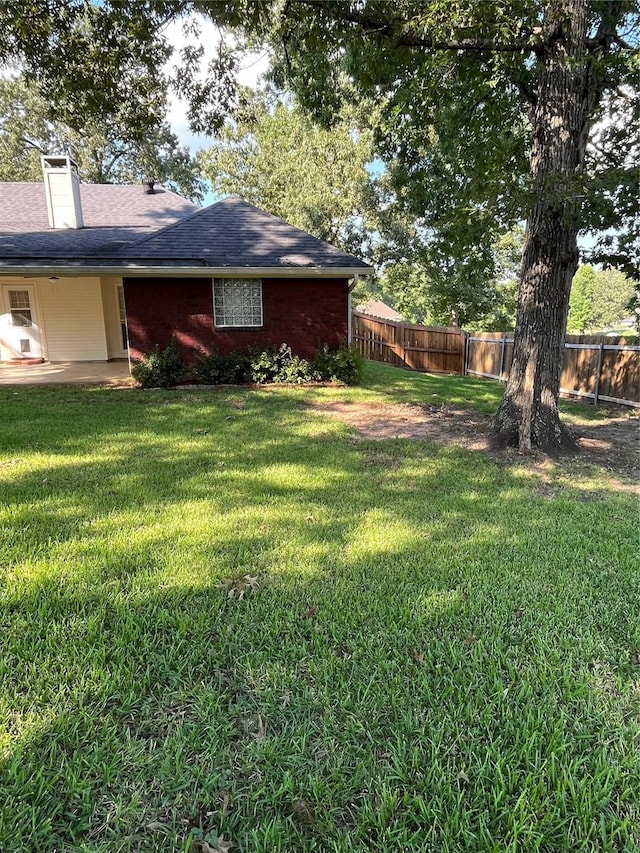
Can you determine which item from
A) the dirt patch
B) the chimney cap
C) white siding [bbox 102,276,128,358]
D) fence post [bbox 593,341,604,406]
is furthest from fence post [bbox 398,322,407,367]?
the chimney cap

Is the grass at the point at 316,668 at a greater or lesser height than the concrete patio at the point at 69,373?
lesser

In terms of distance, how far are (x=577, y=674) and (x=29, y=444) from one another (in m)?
6.14

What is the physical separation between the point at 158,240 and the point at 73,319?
4.30 meters

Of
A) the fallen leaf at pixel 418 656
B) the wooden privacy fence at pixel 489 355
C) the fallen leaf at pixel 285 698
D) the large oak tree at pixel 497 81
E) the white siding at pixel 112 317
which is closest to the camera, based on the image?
the fallen leaf at pixel 285 698

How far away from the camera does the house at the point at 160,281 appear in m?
10.9

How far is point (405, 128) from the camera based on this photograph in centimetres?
898

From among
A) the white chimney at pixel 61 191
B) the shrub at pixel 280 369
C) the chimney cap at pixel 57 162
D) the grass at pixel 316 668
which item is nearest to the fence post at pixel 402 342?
the shrub at pixel 280 369

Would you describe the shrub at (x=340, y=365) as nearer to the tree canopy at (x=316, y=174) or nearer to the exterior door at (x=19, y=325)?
the exterior door at (x=19, y=325)

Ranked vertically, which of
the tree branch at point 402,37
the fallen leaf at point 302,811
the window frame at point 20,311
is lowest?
the fallen leaf at point 302,811

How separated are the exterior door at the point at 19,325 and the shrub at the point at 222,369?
20.4 ft

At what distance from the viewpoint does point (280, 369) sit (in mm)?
11477

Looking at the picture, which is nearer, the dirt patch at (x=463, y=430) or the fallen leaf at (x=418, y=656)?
the fallen leaf at (x=418, y=656)

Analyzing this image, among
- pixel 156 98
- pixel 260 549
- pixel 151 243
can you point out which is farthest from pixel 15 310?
pixel 260 549

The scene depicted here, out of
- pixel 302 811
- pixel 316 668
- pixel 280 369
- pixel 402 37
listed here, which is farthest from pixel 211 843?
pixel 280 369
